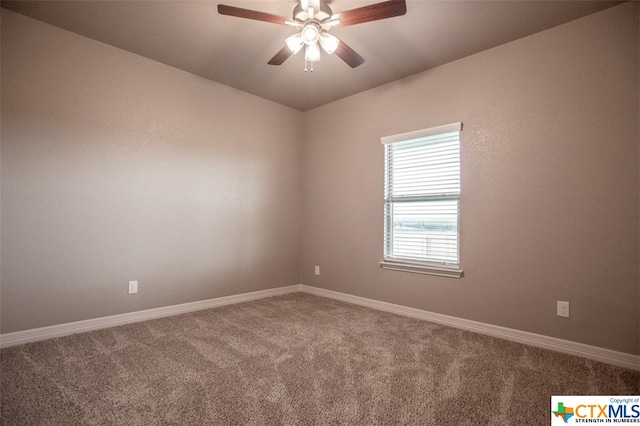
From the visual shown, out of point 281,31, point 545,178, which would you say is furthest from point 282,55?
point 545,178

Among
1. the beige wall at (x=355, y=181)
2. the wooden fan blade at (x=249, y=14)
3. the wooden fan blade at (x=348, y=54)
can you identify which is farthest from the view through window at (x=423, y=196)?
the wooden fan blade at (x=249, y=14)

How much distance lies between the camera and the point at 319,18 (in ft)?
7.59

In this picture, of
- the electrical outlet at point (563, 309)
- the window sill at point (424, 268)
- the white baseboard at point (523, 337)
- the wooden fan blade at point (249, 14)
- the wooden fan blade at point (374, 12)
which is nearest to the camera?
the wooden fan blade at point (374, 12)

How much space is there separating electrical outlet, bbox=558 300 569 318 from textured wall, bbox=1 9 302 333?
316cm

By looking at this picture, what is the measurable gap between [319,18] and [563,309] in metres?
2.97

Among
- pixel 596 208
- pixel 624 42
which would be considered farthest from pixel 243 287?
pixel 624 42

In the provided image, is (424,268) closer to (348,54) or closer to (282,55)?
(348,54)

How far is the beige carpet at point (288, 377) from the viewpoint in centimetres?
162

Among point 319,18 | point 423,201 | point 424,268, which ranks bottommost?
point 424,268

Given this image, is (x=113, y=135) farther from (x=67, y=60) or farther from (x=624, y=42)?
(x=624, y=42)

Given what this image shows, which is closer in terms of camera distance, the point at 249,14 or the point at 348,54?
the point at 249,14

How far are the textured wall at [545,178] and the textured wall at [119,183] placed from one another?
185cm

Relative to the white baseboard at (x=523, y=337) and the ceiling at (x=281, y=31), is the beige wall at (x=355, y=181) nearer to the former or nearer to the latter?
the white baseboard at (x=523, y=337)

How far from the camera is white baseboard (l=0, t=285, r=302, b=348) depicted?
8.23 feet
